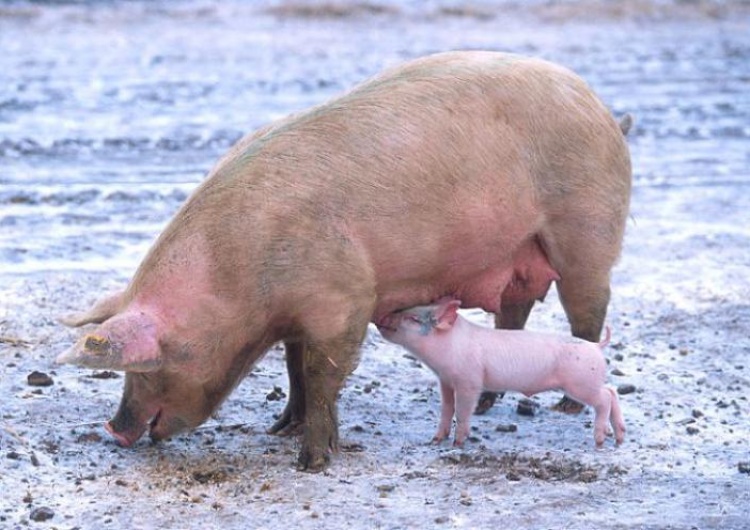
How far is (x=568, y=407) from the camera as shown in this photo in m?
6.71

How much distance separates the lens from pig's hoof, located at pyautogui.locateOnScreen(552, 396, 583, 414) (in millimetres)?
6684

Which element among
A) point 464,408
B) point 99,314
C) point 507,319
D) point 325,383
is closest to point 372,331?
point 507,319

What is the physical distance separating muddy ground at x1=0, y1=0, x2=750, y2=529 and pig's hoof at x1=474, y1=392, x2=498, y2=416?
2.8 inches

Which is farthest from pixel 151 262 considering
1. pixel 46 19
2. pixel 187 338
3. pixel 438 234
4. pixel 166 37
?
pixel 46 19

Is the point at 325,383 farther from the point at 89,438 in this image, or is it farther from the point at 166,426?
the point at 89,438

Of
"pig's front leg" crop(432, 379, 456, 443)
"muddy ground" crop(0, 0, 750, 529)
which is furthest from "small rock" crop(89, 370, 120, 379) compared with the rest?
"pig's front leg" crop(432, 379, 456, 443)

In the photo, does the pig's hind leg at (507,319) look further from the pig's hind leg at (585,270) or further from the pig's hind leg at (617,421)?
the pig's hind leg at (617,421)

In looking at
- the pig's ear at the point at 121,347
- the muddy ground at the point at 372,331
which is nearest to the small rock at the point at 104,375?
the muddy ground at the point at 372,331

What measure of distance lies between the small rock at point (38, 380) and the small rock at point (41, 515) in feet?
4.52

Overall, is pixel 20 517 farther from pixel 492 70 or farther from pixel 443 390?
pixel 492 70

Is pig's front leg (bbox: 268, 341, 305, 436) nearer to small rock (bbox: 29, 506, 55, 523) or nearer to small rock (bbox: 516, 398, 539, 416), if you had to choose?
small rock (bbox: 516, 398, 539, 416)

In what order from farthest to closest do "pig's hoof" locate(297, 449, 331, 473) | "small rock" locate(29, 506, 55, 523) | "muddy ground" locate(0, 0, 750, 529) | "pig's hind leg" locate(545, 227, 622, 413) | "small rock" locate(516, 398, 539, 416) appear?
"small rock" locate(516, 398, 539, 416)
"pig's hind leg" locate(545, 227, 622, 413)
"pig's hoof" locate(297, 449, 331, 473)
"muddy ground" locate(0, 0, 750, 529)
"small rock" locate(29, 506, 55, 523)

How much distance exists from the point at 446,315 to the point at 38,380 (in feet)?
5.80

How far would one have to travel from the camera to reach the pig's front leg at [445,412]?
6.12 metres
